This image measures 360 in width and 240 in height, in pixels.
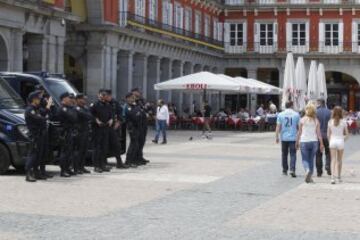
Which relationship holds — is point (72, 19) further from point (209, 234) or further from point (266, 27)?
point (266, 27)

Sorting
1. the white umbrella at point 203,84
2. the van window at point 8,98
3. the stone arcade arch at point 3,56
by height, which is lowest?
the van window at point 8,98

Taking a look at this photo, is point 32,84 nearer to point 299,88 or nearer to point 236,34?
point 299,88

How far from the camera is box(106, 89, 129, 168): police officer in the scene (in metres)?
18.5

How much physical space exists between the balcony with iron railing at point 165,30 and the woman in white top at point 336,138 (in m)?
26.9

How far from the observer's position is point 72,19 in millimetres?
35344

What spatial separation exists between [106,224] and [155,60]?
3894 cm

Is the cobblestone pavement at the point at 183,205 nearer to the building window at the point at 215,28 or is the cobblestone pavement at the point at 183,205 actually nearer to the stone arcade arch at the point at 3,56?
the stone arcade arch at the point at 3,56

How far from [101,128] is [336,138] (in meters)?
5.34

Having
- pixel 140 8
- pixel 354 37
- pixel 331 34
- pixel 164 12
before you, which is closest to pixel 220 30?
pixel 331 34

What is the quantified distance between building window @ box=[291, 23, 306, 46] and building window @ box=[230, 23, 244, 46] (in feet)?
13.6

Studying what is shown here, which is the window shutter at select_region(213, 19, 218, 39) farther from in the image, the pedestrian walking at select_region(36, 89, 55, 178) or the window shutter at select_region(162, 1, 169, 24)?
the pedestrian walking at select_region(36, 89, 55, 178)

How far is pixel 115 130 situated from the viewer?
18.8m

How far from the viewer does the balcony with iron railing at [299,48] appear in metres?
63.1

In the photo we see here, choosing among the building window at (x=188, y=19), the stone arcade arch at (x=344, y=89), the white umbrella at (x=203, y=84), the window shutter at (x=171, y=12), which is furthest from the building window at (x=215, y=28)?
the white umbrella at (x=203, y=84)
